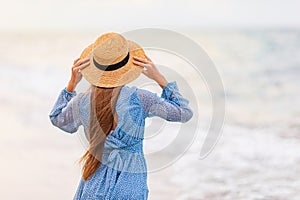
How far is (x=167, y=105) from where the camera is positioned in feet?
4.64

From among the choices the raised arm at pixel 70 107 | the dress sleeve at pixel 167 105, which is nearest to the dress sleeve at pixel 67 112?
the raised arm at pixel 70 107

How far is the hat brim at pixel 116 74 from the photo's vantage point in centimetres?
141

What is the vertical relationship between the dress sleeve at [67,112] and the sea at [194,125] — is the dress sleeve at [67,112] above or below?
below

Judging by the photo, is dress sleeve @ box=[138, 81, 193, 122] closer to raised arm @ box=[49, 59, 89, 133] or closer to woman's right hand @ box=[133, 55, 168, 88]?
woman's right hand @ box=[133, 55, 168, 88]

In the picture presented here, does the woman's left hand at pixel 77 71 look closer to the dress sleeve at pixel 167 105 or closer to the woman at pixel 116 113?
the woman at pixel 116 113

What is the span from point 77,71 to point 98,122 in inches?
5.7

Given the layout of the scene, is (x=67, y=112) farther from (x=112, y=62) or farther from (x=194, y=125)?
(x=194, y=125)

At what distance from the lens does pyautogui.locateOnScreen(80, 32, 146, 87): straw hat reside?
142cm

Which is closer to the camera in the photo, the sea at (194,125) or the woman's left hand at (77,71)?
the woman's left hand at (77,71)

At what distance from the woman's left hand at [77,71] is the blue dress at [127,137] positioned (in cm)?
5

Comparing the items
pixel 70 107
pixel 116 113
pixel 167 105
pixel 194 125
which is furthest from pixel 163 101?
pixel 194 125

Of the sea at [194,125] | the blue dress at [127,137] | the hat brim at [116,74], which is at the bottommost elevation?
the blue dress at [127,137]

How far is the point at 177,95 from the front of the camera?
144cm

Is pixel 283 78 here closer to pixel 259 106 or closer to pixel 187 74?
pixel 259 106
